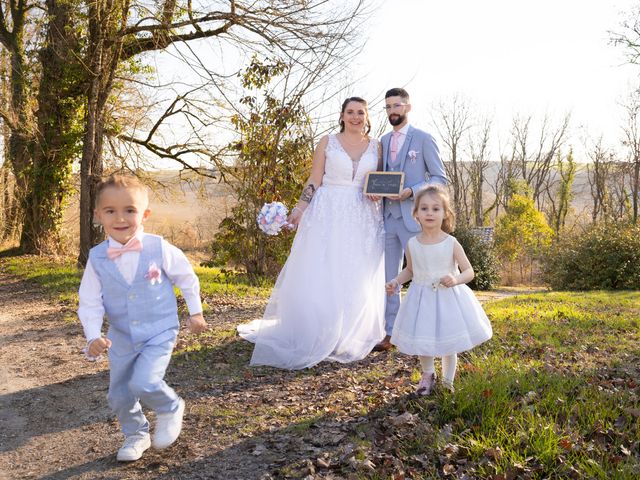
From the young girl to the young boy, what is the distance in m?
1.56

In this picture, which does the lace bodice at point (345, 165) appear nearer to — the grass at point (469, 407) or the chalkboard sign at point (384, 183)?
the chalkboard sign at point (384, 183)

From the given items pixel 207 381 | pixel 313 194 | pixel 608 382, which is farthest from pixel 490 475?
pixel 313 194

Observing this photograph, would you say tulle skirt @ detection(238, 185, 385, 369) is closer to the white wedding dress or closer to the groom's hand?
the white wedding dress

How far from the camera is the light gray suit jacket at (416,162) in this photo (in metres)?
5.88

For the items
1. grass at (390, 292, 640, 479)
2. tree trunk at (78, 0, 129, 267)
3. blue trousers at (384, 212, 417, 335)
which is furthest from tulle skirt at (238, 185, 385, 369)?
tree trunk at (78, 0, 129, 267)

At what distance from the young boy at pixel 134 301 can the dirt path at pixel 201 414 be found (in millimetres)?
351

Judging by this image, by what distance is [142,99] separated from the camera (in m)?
14.8

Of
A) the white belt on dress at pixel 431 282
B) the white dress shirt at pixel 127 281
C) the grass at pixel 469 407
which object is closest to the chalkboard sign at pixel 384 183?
the white belt on dress at pixel 431 282

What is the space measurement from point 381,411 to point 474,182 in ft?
147

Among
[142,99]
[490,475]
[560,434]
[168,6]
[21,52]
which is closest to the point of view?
[490,475]

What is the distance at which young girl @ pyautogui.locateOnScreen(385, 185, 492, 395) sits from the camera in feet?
13.5

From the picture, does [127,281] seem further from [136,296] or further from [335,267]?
[335,267]

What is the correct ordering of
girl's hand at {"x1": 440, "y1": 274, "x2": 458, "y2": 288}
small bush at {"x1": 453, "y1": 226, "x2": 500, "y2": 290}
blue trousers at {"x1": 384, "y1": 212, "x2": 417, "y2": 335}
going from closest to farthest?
girl's hand at {"x1": 440, "y1": 274, "x2": 458, "y2": 288} < blue trousers at {"x1": 384, "y1": 212, "x2": 417, "y2": 335} < small bush at {"x1": 453, "y1": 226, "x2": 500, "y2": 290}

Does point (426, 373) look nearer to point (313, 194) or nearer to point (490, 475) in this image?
point (490, 475)
